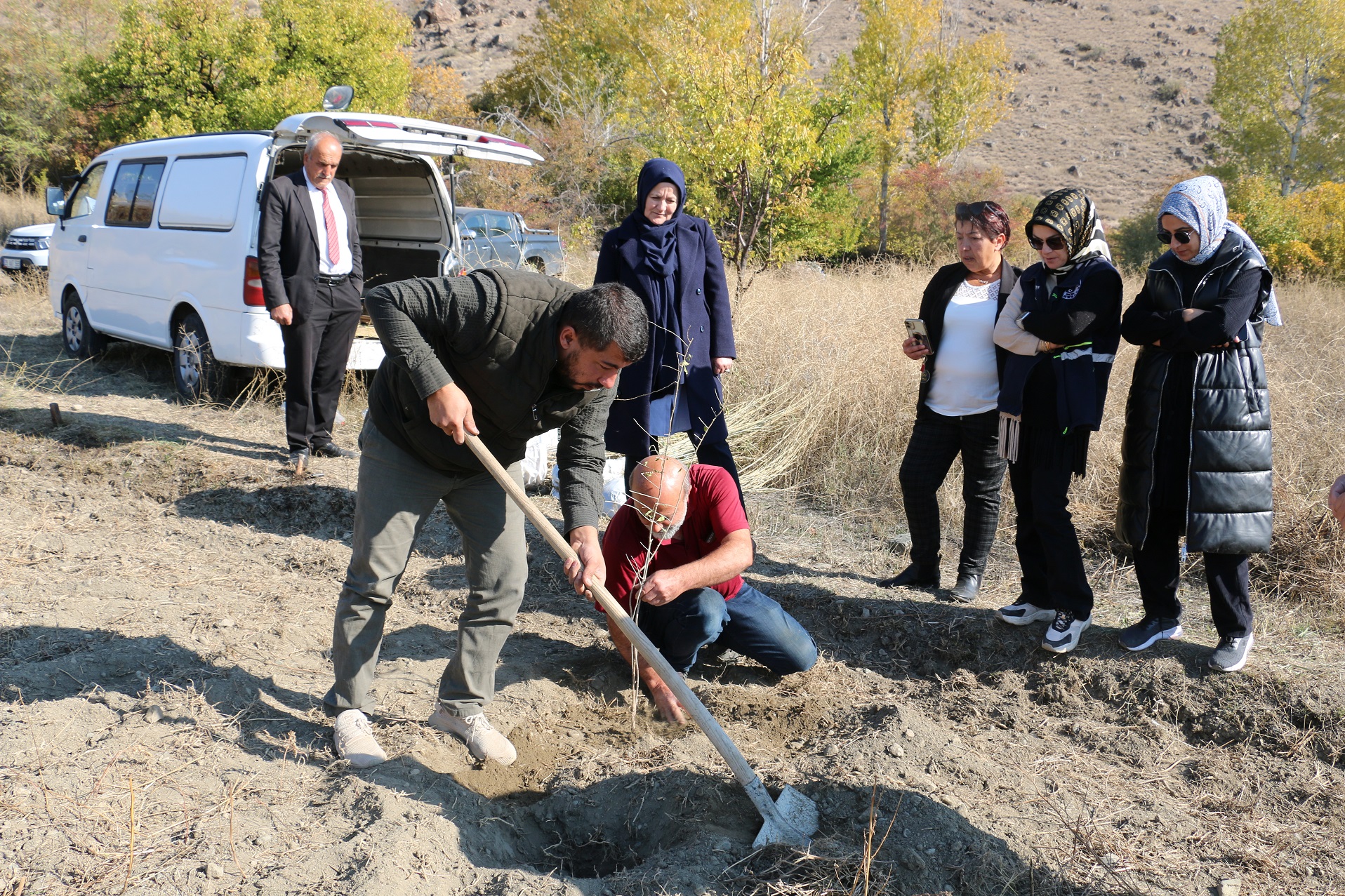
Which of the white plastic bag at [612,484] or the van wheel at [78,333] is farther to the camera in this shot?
the van wheel at [78,333]

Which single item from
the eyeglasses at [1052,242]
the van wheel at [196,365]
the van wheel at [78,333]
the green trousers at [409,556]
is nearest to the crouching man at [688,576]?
the green trousers at [409,556]

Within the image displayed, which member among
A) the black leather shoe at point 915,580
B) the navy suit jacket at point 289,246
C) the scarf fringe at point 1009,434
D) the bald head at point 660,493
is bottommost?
the black leather shoe at point 915,580

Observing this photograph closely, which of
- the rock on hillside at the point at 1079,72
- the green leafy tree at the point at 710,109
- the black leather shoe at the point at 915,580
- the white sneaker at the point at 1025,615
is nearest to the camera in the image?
the white sneaker at the point at 1025,615

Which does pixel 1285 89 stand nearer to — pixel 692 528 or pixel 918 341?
pixel 918 341

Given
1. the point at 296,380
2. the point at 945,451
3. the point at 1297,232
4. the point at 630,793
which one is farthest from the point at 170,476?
the point at 1297,232

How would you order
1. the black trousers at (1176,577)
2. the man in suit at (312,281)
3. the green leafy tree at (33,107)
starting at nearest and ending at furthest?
the black trousers at (1176,577) → the man in suit at (312,281) → the green leafy tree at (33,107)

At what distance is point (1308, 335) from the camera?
8.88 meters

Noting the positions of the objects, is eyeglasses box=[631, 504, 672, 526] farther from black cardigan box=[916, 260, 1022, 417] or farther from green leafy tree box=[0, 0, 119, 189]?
green leafy tree box=[0, 0, 119, 189]

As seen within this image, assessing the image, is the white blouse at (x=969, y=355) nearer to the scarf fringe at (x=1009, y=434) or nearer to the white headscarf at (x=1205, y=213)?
the scarf fringe at (x=1009, y=434)

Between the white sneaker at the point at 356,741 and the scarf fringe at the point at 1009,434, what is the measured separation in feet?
8.33

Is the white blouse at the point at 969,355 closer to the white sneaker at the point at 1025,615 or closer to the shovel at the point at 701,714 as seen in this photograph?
the white sneaker at the point at 1025,615

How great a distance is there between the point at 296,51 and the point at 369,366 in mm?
13333

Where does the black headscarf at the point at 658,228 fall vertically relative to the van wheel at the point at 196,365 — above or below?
above

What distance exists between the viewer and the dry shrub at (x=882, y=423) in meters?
4.43
